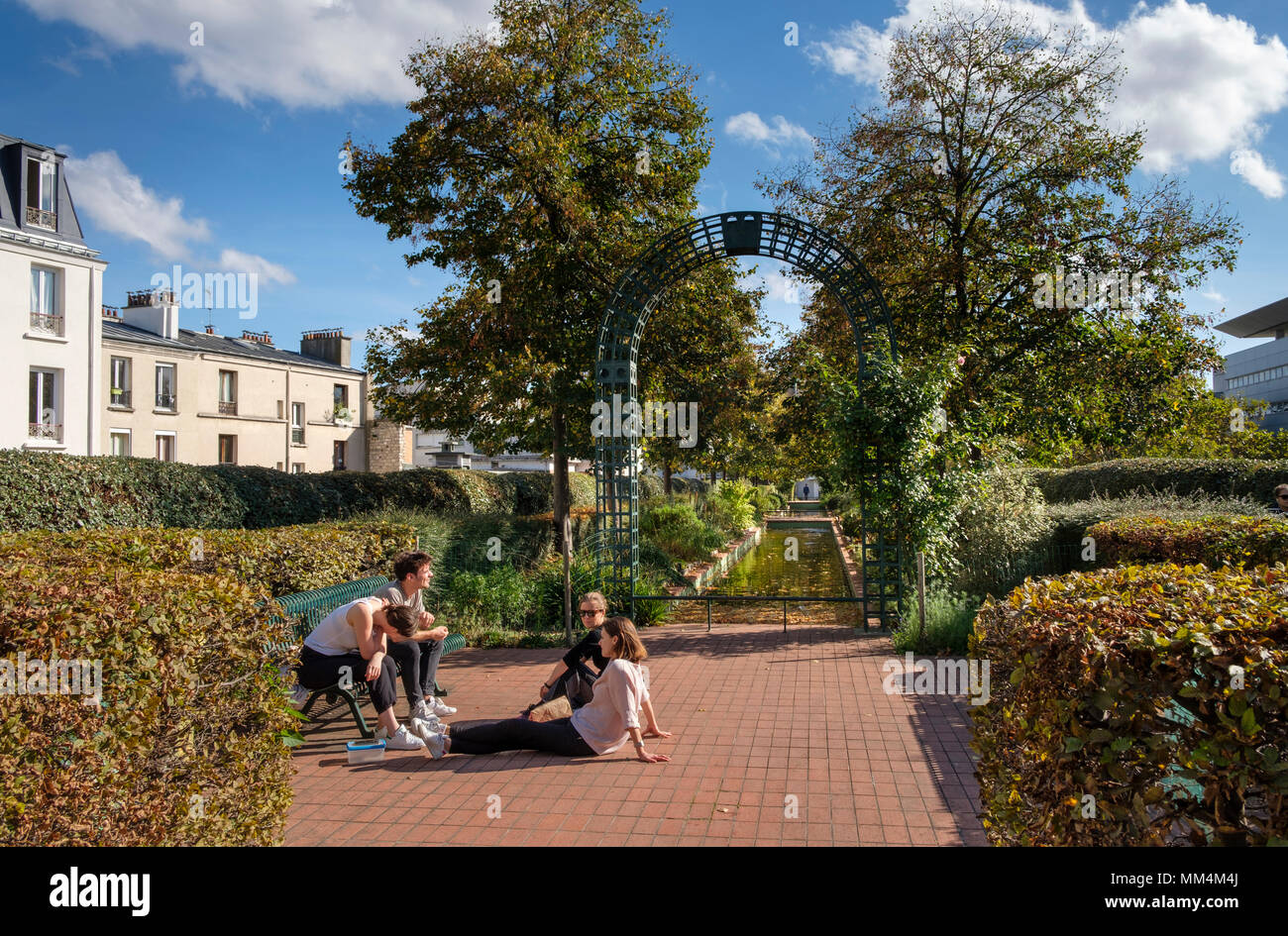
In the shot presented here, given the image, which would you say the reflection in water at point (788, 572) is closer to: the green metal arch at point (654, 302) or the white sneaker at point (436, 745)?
the green metal arch at point (654, 302)

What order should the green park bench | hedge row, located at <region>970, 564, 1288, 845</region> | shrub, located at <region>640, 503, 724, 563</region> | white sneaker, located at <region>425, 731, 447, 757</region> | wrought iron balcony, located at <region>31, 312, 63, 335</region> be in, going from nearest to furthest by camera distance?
hedge row, located at <region>970, 564, 1288, 845</region>
white sneaker, located at <region>425, 731, 447, 757</region>
the green park bench
shrub, located at <region>640, 503, 724, 563</region>
wrought iron balcony, located at <region>31, 312, 63, 335</region>

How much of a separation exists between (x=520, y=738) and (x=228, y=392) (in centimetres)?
3224

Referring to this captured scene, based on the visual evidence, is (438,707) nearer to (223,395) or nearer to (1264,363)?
(223,395)

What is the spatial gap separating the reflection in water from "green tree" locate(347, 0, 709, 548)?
403 cm

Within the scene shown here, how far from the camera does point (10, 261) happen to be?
22500mm

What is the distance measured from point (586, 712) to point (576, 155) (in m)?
11.8

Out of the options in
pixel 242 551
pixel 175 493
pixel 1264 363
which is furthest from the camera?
pixel 1264 363

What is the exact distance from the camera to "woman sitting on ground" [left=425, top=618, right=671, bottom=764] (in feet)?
18.5

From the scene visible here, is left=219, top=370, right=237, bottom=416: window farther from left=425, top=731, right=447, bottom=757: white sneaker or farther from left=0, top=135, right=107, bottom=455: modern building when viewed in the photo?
left=425, top=731, right=447, bottom=757: white sneaker

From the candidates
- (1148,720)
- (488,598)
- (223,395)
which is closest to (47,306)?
(223,395)

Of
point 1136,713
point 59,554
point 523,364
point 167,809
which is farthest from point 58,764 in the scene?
point 523,364

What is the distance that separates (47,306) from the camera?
77.6 feet

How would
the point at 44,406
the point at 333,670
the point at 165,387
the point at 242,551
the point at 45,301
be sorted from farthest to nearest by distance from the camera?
the point at 165,387 → the point at 45,301 → the point at 44,406 → the point at 242,551 → the point at 333,670

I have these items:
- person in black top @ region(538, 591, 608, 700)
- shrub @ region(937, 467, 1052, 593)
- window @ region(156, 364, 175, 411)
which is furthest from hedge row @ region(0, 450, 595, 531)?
window @ region(156, 364, 175, 411)
